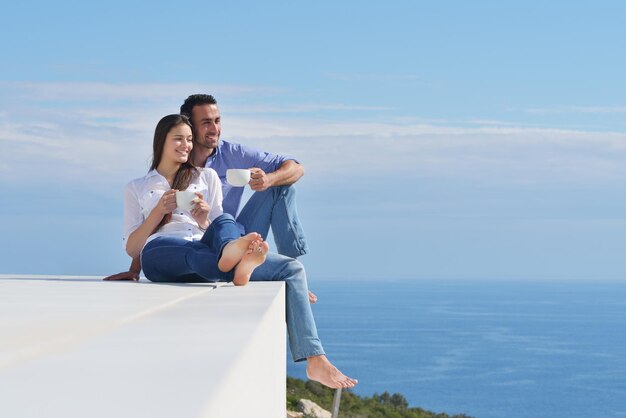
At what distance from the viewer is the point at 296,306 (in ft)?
17.2

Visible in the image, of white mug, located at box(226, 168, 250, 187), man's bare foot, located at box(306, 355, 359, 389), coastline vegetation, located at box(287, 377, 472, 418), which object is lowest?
coastline vegetation, located at box(287, 377, 472, 418)

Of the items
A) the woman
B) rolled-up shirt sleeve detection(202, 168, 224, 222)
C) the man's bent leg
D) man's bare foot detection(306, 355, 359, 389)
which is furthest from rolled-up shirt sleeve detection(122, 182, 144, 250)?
man's bare foot detection(306, 355, 359, 389)

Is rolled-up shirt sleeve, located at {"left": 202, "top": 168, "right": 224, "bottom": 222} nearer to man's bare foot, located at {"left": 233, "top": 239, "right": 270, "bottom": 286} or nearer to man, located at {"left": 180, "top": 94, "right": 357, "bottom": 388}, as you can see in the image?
man, located at {"left": 180, "top": 94, "right": 357, "bottom": 388}

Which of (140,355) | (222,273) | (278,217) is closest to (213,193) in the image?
(278,217)

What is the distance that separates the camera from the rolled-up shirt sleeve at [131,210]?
561 cm

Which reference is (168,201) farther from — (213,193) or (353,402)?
(353,402)

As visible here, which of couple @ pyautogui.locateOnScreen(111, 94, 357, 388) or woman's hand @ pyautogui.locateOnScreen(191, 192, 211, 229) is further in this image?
woman's hand @ pyautogui.locateOnScreen(191, 192, 211, 229)

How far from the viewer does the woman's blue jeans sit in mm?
5066

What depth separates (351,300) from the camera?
19625cm

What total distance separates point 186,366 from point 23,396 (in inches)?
15.9

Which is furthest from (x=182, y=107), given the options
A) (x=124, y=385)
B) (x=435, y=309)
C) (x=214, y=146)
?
(x=435, y=309)

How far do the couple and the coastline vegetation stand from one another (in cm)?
760

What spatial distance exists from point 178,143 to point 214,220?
0.70 meters

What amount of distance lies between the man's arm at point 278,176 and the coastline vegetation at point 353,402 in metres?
7.77
